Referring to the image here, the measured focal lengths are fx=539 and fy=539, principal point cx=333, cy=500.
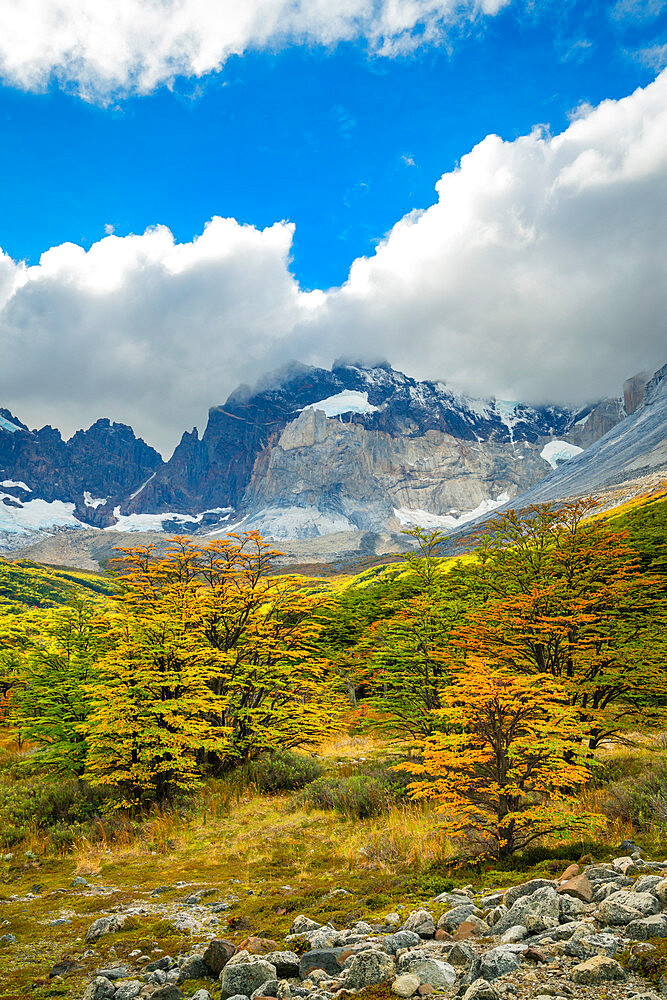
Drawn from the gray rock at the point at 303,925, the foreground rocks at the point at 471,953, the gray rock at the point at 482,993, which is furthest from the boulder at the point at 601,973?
the gray rock at the point at 303,925

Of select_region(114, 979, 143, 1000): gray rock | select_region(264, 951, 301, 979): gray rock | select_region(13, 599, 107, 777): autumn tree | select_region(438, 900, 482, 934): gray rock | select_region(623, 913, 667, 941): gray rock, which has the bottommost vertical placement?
A: select_region(438, 900, 482, 934): gray rock

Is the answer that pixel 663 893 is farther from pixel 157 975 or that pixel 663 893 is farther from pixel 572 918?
pixel 157 975

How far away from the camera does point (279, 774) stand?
16094 mm

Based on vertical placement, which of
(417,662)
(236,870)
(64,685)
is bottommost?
(236,870)

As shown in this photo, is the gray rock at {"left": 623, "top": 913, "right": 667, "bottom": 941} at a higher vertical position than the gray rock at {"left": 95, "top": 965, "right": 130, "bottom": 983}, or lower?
higher

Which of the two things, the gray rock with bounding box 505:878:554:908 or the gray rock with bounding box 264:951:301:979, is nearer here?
the gray rock with bounding box 264:951:301:979

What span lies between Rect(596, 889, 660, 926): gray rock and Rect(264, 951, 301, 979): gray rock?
3017 mm

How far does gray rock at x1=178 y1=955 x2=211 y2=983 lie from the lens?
5879 millimetres

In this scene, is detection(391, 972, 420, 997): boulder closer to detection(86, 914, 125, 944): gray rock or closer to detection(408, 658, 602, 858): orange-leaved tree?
detection(408, 658, 602, 858): orange-leaved tree

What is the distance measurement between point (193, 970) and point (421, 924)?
8.38 ft

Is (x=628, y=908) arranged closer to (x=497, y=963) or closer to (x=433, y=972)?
(x=497, y=963)

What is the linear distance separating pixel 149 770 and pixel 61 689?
418 centimetres

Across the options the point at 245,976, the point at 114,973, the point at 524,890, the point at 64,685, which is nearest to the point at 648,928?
the point at 524,890

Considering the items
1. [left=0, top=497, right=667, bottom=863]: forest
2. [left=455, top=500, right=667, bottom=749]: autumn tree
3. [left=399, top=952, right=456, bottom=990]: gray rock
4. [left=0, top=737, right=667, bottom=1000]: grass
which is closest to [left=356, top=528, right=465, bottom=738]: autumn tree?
[left=0, top=497, right=667, bottom=863]: forest
